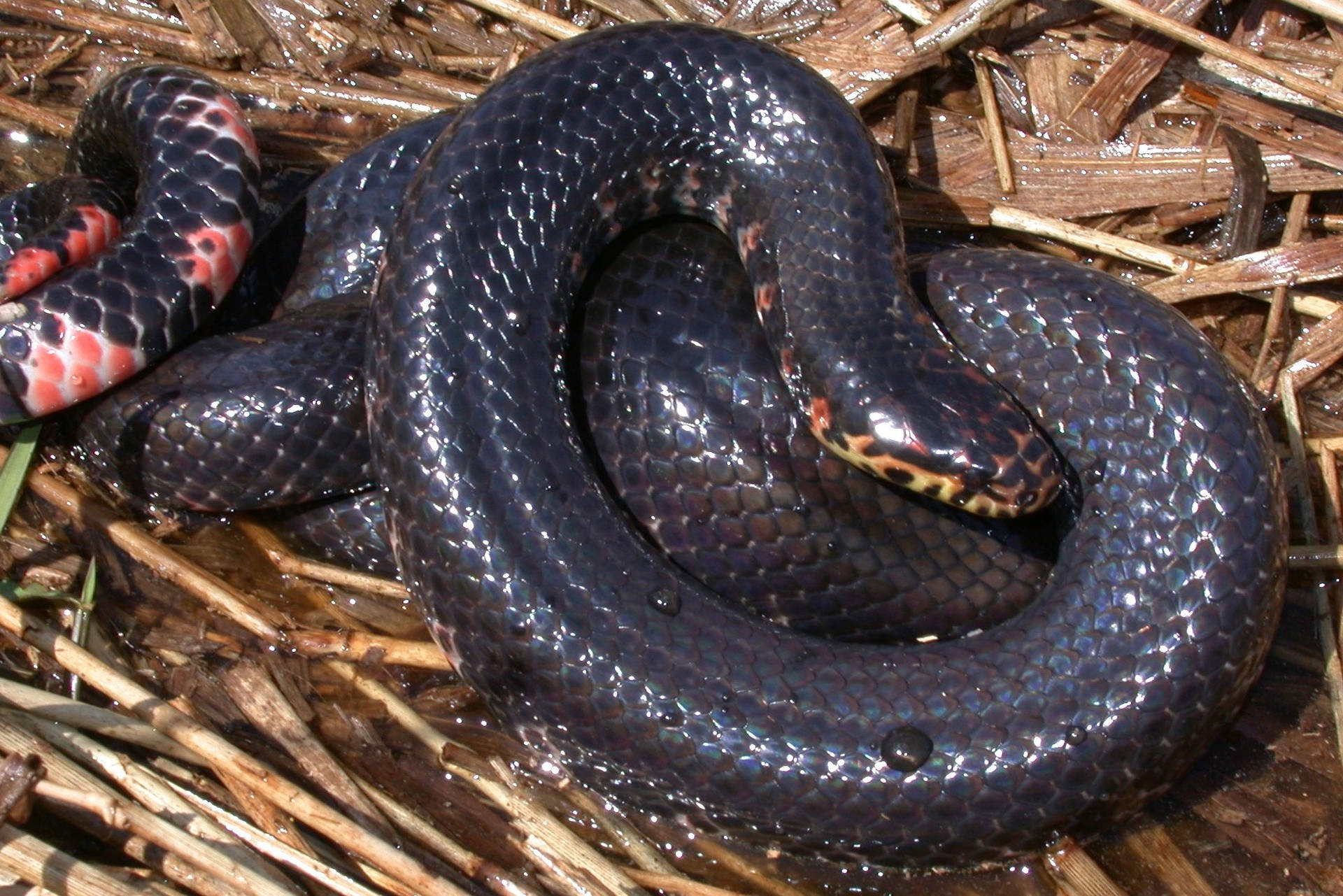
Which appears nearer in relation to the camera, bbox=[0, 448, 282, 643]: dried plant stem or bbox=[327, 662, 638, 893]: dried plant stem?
bbox=[327, 662, 638, 893]: dried plant stem

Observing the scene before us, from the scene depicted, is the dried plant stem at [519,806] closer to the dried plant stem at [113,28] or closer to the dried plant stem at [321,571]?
the dried plant stem at [321,571]

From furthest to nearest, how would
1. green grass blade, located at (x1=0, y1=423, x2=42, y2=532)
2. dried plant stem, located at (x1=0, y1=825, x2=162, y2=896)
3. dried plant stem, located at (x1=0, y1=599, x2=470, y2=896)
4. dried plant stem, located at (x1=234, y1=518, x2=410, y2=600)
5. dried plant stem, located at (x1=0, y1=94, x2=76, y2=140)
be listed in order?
dried plant stem, located at (x1=0, y1=94, x2=76, y2=140), dried plant stem, located at (x1=234, y1=518, x2=410, y2=600), green grass blade, located at (x1=0, y1=423, x2=42, y2=532), dried plant stem, located at (x1=0, y1=599, x2=470, y2=896), dried plant stem, located at (x1=0, y1=825, x2=162, y2=896)

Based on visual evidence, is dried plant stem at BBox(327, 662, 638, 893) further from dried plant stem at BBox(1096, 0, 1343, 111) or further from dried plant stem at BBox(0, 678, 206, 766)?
dried plant stem at BBox(1096, 0, 1343, 111)

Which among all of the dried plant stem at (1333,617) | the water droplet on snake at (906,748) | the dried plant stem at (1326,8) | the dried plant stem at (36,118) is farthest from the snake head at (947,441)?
the dried plant stem at (36,118)

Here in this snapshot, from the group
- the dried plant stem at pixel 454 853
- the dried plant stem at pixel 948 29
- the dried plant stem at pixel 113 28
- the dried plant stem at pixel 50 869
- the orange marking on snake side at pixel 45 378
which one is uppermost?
the dried plant stem at pixel 948 29

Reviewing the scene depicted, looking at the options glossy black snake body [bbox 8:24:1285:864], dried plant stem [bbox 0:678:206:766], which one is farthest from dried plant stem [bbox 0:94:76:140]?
dried plant stem [bbox 0:678:206:766]

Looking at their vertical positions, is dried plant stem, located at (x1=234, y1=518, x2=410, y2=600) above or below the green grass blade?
below

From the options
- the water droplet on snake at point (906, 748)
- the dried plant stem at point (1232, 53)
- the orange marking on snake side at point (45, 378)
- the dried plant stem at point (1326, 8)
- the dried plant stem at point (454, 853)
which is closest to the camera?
the water droplet on snake at point (906, 748)

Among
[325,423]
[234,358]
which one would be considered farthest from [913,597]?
[234,358]

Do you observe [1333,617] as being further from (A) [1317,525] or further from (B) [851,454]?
(B) [851,454]
